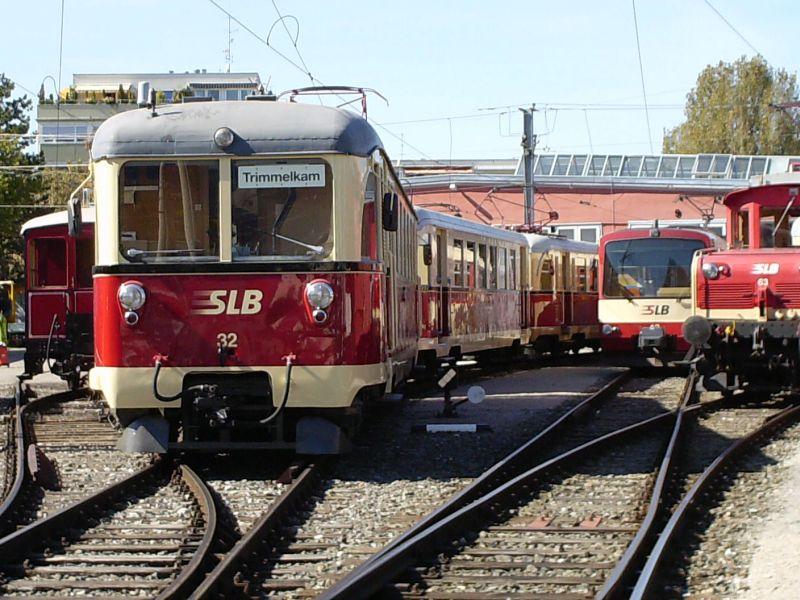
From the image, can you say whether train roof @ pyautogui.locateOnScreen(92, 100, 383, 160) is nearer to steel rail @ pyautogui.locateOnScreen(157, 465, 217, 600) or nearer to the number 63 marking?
the number 63 marking

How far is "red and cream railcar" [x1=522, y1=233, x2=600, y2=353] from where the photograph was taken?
26484mm

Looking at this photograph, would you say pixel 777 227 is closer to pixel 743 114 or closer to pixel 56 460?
pixel 56 460

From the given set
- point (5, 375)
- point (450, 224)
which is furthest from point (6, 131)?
point (450, 224)

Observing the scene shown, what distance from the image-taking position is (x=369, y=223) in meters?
10.6

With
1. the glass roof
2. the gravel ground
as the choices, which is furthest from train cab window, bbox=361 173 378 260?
the glass roof

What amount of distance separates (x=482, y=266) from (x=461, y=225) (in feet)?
4.89

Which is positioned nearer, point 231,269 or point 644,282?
point 231,269

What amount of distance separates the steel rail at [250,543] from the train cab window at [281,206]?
5.78 ft

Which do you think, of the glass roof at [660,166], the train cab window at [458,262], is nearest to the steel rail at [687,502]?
the train cab window at [458,262]

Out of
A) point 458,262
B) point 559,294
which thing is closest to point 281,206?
point 458,262

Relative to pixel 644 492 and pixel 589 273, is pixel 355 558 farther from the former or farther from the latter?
pixel 589 273

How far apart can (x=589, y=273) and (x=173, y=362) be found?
75.0ft

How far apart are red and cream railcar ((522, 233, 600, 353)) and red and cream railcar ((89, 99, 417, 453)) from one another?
630 inches

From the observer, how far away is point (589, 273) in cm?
3175
